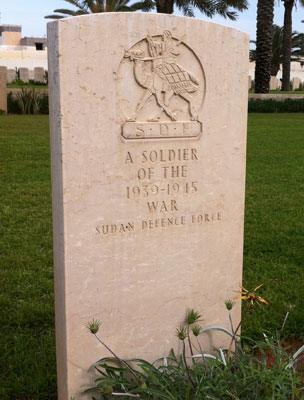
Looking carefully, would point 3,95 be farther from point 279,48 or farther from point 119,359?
point 279,48

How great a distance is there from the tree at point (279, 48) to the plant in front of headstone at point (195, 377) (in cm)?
3864

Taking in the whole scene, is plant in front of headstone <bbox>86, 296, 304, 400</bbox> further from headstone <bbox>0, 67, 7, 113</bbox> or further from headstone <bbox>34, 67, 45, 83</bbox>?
headstone <bbox>34, 67, 45, 83</bbox>

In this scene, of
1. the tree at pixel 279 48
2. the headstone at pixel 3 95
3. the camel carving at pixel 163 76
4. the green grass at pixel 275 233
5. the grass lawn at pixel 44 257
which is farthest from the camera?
the tree at pixel 279 48

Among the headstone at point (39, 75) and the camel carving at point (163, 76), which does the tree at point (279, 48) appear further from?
the camel carving at point (163, 76)

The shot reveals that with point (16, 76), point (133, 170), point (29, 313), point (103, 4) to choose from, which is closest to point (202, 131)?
point (133, 170)

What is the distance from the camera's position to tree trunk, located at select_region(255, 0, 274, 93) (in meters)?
19.1

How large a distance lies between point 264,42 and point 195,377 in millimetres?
18124

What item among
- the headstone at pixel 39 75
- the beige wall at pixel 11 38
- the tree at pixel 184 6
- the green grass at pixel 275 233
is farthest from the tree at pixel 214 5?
the beige wall at pixel 11 38

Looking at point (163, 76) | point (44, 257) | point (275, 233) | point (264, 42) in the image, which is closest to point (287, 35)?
point (264, 42)

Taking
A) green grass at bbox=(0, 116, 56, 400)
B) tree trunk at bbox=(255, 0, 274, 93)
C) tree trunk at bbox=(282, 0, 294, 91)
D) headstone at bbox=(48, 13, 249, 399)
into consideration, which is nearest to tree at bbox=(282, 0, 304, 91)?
tree trunk at bbox=(282, 0, 294, 91)

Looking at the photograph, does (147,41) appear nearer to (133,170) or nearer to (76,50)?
(76,50)

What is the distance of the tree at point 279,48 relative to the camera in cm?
4319

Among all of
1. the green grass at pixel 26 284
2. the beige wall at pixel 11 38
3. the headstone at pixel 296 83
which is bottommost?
the green grass at pixel 26 284

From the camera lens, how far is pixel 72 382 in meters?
2.73
